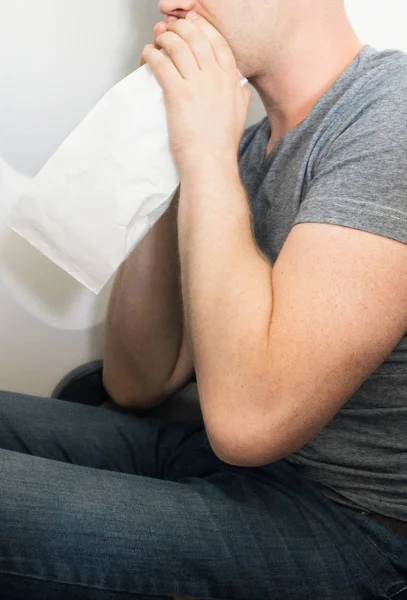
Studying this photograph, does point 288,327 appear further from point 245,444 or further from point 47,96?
point 47,96

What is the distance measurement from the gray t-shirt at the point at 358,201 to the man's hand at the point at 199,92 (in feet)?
0.35

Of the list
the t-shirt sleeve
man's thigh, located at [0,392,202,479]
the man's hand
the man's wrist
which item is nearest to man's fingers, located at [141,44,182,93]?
the man's hand

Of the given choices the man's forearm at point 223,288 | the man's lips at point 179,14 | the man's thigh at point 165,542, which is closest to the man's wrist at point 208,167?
the man's forearm at point 223,288

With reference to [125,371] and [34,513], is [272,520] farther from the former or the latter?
[125,371]

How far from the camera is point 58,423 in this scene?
3.01 ft

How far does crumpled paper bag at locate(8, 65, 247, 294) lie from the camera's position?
73cm

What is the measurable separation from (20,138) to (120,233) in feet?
0.95

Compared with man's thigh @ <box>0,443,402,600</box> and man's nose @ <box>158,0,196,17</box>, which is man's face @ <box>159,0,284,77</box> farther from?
man's thigh @ <box>0,443,402,600</box>

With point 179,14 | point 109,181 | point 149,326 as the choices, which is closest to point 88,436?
point 149,326

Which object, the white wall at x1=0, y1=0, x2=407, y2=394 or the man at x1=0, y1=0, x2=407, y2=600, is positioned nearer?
the man at x1=0, y1=0, x2=407, y2=600

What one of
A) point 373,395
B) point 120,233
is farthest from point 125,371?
point 373,395

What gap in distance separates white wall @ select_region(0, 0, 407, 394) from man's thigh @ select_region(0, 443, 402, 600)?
0.37 m

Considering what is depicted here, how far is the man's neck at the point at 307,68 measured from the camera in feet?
2.60

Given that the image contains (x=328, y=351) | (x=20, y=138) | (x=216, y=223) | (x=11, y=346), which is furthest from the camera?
(x=11, y=346)
